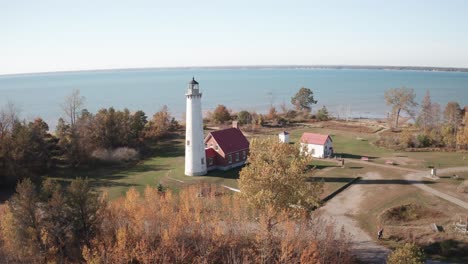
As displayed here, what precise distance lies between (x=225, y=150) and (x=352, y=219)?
57.2 ft

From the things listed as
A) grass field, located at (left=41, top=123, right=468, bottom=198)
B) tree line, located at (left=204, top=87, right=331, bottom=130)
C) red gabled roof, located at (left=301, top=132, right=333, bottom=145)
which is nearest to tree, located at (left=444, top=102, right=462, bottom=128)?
grass field, located at (left=41, top=123, right=468, bottom=198)

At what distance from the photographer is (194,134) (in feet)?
128

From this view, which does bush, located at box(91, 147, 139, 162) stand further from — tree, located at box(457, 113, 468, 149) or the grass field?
tree, located at box(457, 113, 468, 149)

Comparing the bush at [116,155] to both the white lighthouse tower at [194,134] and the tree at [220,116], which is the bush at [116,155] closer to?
the white lighthouse tower at [194,134]

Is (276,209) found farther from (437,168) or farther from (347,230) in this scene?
(437,168)

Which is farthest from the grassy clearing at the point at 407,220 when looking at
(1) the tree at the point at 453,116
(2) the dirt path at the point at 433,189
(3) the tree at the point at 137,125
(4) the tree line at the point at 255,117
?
(4) the tree line at the point at 255,117

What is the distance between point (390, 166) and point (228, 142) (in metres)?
19.5

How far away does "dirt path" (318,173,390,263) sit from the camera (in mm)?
23797

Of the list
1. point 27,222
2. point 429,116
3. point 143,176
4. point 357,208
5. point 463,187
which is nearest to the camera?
point 27,222

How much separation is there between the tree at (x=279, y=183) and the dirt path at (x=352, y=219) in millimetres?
5348

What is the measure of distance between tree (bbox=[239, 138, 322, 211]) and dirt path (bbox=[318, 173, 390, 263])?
5348mm

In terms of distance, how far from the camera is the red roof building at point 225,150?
42875 mm

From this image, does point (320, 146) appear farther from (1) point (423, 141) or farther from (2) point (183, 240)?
(2) point (183, 240)

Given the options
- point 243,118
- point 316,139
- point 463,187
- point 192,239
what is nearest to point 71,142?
point 192,239
